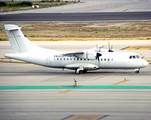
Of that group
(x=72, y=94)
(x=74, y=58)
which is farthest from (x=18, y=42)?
(x=72, y=94)

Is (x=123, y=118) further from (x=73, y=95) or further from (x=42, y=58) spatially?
(x=42, y=58)

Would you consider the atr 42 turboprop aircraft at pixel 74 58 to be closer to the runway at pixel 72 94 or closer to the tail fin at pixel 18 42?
the tail fin at pixel 18 42

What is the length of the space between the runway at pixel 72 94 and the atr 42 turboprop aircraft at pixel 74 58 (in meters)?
1.19

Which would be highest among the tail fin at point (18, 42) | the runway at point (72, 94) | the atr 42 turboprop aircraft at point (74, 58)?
the tail fin at point (18, 42)

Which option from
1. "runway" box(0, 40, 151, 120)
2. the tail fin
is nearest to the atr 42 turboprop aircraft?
the tail fin

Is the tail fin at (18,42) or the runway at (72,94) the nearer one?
the runway at (72,94)

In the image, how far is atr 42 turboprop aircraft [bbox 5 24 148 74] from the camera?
105 feet

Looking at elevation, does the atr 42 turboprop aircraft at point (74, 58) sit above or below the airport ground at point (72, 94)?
above

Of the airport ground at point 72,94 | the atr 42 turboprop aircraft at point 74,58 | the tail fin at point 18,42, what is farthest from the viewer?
the tail fin at point 18,42

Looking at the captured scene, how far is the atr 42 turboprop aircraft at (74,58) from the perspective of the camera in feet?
105

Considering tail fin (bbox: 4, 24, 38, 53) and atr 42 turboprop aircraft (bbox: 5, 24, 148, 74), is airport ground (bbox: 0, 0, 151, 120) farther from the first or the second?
tail fin (bbox: 4, 24, 38, 53)

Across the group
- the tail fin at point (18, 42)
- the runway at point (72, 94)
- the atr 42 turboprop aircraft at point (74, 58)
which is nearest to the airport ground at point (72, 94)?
the runway at point (72, 94)

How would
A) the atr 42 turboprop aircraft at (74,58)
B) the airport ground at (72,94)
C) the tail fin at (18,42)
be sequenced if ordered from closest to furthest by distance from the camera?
the airport ground at (72,94)
the atr 42 turboprop aircraft at (74,58)
the tail fin at (18,42)

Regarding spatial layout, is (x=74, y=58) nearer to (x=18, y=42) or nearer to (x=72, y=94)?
(x=18, y=42)
